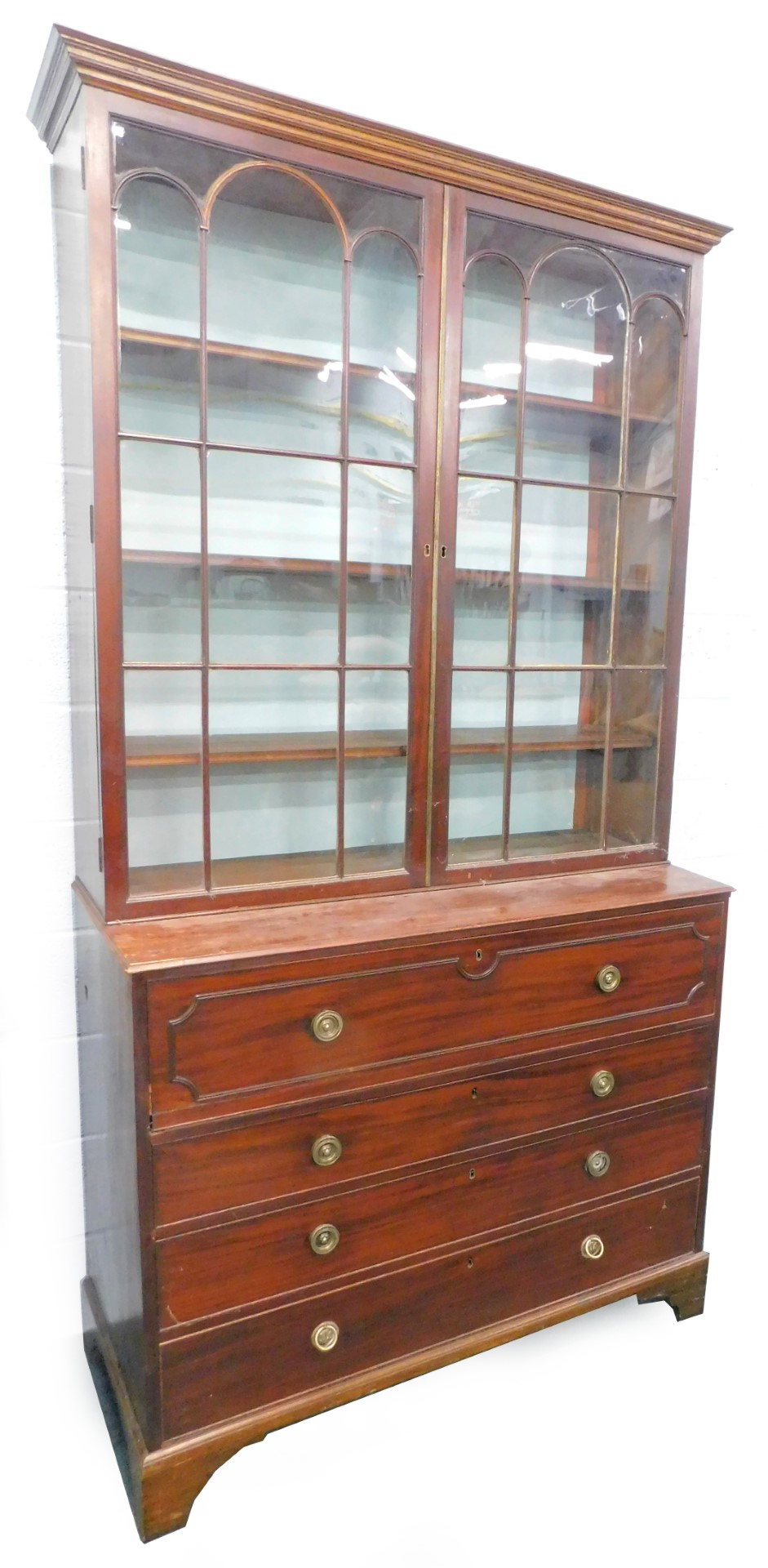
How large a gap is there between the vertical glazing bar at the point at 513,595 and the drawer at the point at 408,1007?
0.25 metres

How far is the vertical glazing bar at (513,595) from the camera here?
1.68 metres

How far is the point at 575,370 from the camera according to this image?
69.4 inches

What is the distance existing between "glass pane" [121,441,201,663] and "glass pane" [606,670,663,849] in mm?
858

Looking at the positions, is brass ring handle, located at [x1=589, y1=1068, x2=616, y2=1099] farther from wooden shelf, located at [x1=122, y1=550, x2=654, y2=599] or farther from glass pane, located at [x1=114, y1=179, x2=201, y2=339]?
glass pane, located at [x1=114, y1=179, x2=201, y2=339]

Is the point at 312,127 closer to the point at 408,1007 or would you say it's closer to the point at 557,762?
the point at 557,762

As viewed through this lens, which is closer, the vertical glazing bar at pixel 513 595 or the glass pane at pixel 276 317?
the glass pane at pixel 276 317

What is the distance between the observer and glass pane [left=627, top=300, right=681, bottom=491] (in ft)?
5.86

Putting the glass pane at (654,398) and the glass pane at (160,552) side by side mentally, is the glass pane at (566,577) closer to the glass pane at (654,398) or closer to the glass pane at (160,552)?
the glass pane at (654,398)

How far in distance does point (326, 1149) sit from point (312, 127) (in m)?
1.54

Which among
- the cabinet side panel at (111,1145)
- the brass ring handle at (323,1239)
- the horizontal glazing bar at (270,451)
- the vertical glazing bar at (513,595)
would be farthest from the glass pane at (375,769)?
the brass ring handle at (323,1239)

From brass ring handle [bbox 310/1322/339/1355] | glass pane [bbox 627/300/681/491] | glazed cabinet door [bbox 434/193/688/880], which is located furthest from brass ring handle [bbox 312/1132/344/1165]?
glass pane [bbox 627/300/681/491]

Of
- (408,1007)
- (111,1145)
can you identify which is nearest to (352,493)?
(408,1007)

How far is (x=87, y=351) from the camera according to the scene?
1331mm

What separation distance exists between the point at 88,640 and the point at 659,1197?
1489 mm
